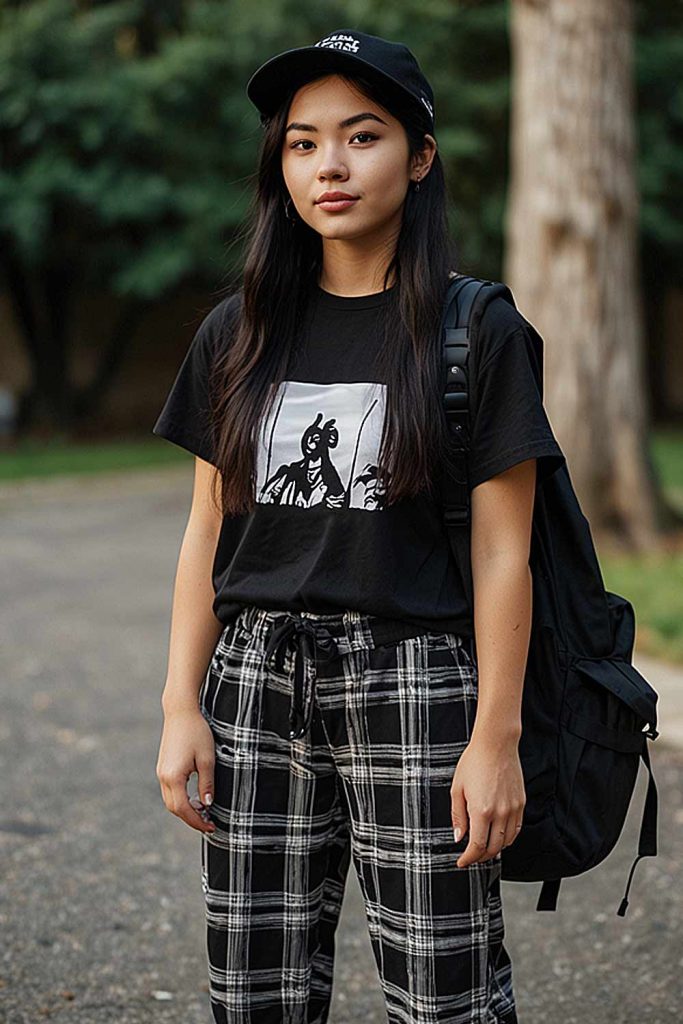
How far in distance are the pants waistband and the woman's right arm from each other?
6.8 inches

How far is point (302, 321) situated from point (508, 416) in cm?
40

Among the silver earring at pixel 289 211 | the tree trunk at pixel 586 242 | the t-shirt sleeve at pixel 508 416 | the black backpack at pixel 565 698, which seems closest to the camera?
the t-shirt sleeve at pixel 508 416

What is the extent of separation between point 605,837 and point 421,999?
1.29 ft

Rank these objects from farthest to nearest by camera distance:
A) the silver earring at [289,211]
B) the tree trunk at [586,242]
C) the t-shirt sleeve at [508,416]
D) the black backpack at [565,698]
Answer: the tree trunk at [586,242] → the silver earring at [289,211] → the black backpack at [565,698] → the t-shirt sleeve at [508,416]

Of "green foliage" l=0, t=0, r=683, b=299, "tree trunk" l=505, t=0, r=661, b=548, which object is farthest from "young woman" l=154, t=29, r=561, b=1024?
"green foliage" l=0, t=0, r=683, b=299

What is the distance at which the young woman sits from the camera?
7.04ft

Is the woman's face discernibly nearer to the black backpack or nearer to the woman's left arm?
the black backpack

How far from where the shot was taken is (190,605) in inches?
94.0

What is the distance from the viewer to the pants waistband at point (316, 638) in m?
2.18

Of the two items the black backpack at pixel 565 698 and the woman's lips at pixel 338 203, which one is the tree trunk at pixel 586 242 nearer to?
the black backpack at pixel 565 698

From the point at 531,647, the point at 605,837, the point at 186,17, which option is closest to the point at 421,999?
the point at 605,837

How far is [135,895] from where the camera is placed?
4020mm

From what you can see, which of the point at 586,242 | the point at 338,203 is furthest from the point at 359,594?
the point at 586,242

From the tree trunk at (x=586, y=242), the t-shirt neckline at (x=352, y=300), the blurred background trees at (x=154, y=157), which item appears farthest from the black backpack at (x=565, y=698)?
the blurred background trees at (x=154, y=157)
